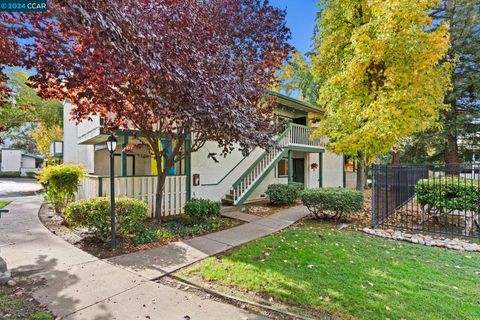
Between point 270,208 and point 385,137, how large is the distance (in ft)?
16.2

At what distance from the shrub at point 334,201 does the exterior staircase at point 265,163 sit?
2020 mm

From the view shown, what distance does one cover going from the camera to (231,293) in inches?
144

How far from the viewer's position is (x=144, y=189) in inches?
329

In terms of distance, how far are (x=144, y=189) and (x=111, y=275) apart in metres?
4.44

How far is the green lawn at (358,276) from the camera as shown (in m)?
3.30

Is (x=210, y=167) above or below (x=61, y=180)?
above

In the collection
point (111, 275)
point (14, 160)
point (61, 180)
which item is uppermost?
point (14, 160)

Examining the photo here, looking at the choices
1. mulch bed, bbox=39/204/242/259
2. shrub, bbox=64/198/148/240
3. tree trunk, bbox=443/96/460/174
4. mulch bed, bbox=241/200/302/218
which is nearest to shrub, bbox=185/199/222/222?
mulch bed, bbox=39/204/242/259

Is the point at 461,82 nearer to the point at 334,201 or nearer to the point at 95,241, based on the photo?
the point at 334,201

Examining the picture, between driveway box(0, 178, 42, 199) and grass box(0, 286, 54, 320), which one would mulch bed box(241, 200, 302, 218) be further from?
driveway box(0, 178, 42, 199)

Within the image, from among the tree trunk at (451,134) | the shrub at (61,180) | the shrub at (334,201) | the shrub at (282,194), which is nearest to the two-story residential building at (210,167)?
the shrub at (61,180)

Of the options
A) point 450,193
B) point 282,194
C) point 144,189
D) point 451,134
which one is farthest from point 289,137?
point 451,134

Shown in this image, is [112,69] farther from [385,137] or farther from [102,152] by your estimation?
[102,152]

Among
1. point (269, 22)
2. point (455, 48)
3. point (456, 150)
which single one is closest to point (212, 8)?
point (269, 22)
